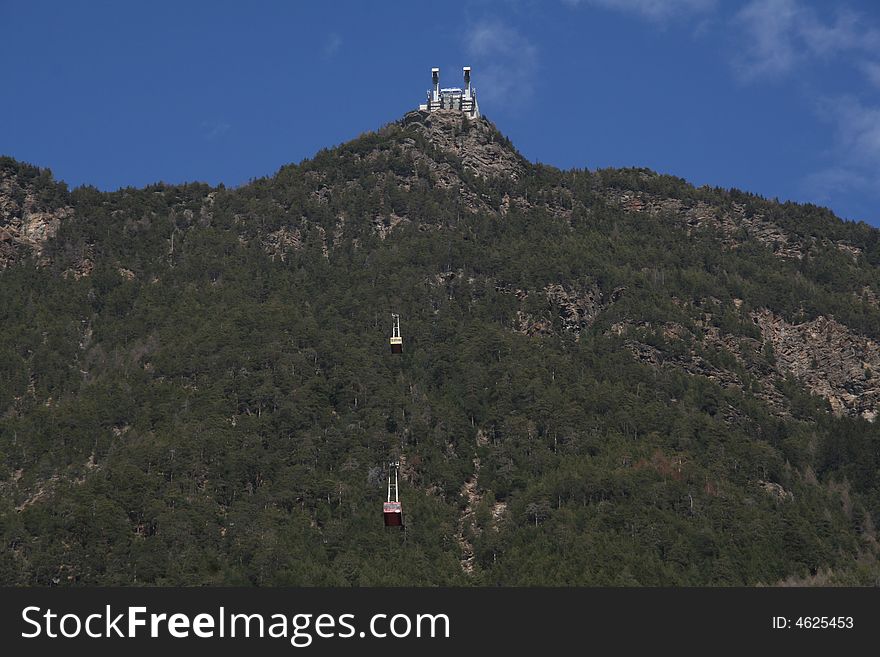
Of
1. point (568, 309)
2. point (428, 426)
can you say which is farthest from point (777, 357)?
point (428, 426)

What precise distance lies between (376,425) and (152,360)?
28.2m

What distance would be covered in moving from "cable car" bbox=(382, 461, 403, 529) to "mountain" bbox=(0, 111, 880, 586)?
50.3 inches

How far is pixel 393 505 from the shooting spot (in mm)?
119812

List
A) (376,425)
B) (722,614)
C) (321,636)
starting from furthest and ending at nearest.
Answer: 1. (376,425)
2. (722,614)
3. (321,636)

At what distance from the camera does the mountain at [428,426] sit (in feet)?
447

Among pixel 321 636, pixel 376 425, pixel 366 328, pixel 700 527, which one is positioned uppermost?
pixel 366 328

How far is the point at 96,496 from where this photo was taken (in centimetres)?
Answer: 14075

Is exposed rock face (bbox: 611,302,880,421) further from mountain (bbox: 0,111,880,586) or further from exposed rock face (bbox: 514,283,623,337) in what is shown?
exposed rock face (bbox: 514,283,623,337)

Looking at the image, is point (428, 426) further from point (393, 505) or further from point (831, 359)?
point (831, 359)

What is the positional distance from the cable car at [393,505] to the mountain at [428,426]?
1.28m

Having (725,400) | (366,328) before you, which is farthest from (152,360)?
(725,400)

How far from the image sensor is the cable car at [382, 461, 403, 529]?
120m

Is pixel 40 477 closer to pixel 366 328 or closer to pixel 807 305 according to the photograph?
pixel 366 328

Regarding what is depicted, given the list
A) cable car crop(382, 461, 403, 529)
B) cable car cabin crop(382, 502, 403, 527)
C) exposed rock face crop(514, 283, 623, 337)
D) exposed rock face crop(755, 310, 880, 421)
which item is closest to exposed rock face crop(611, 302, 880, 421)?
exposed rock face crop(755, 310, 880, 421)
